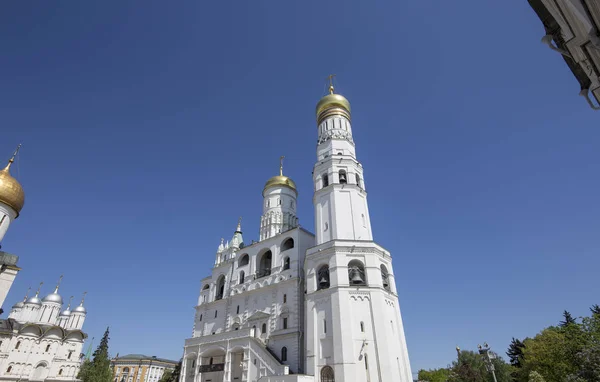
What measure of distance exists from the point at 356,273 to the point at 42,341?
4534cm

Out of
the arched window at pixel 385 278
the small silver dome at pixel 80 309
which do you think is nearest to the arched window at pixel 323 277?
the arched window at pixel 385 278

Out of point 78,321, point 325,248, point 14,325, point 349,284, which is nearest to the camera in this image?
point 349,284

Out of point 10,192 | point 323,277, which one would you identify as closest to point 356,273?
point 323,277

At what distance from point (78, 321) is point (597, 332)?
6522 centimetres

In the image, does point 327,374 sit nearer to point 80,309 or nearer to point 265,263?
point 265,263

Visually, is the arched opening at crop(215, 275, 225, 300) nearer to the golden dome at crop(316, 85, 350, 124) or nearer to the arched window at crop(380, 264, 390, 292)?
the arched window at crop(380, 264, 390, 292)

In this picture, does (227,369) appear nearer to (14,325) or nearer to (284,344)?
(284,344)

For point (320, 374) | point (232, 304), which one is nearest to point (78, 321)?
point (232, 304)

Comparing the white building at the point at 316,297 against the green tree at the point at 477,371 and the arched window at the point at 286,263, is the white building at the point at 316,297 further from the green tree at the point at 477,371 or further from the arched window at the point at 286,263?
the green tree at the point at 477,371

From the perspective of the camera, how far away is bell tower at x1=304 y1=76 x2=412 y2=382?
832 inches

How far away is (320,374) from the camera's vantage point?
70.8 feet

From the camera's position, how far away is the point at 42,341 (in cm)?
4275

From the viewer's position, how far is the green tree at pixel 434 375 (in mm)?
48784

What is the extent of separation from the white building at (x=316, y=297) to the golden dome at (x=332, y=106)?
0.12 metres
